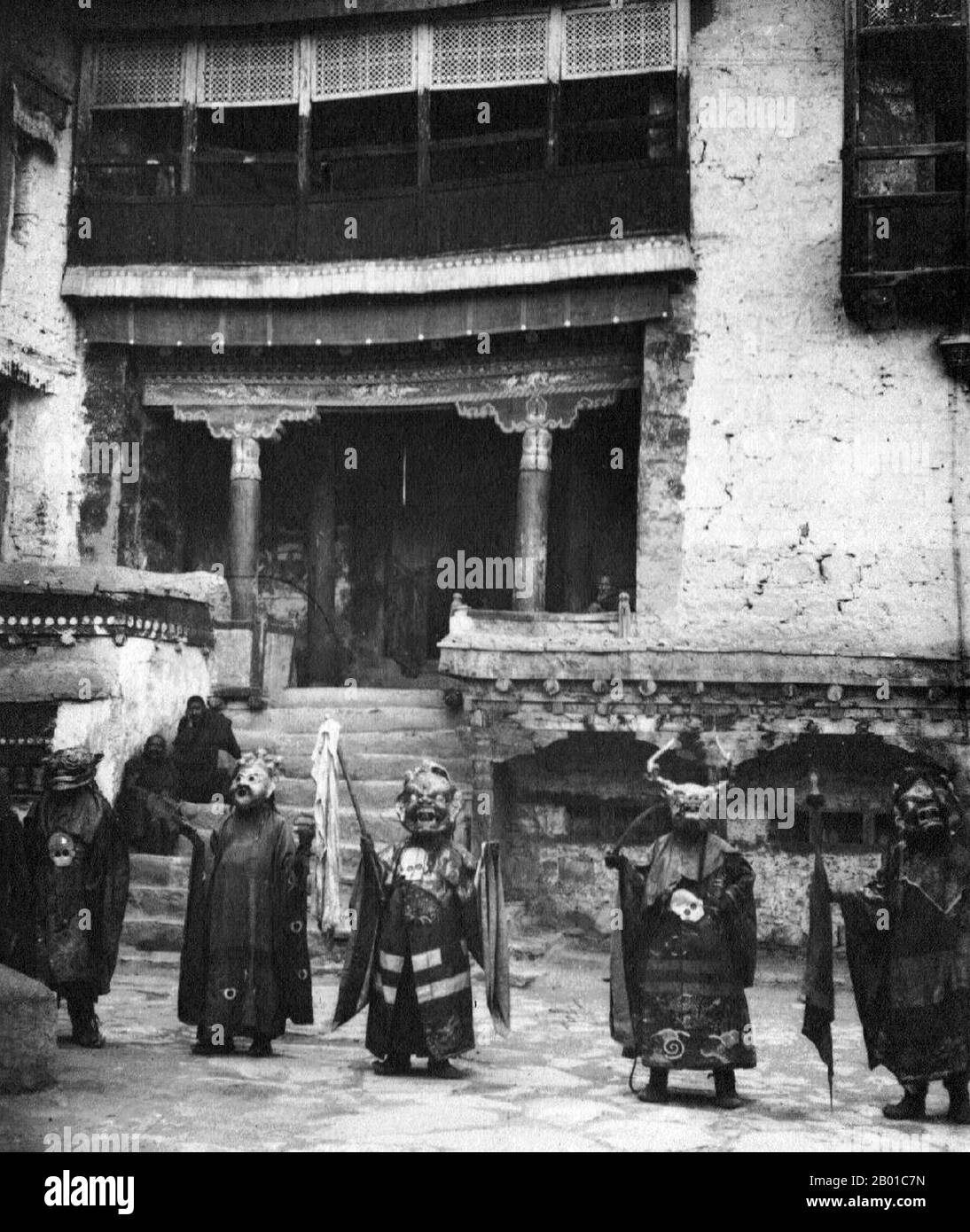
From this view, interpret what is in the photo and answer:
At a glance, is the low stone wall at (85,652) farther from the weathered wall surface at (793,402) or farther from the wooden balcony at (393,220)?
the weathered wall surface at (793,402)

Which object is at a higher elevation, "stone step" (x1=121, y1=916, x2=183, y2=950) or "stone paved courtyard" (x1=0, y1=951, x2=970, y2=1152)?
"stone step" (x1=121, y1=916, x2=183, y2=950)

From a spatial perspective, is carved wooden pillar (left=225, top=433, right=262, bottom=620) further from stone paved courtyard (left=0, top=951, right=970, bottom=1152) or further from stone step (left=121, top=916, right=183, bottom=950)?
stone paved courtyard (left=0, top=951, right=970, bottom=1152)

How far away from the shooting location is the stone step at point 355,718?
13.0 meters

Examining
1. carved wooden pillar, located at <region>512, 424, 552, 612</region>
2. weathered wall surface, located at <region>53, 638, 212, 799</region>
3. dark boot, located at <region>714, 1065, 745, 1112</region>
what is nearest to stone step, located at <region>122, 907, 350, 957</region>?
weathered wall surface, located at <region>53, 638, 212, 799</region>

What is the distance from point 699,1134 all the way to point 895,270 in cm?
965

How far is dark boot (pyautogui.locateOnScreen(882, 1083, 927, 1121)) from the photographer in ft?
21.1

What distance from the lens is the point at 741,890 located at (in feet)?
22.1

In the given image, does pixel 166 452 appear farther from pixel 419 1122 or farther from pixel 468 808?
pixel 419 1122

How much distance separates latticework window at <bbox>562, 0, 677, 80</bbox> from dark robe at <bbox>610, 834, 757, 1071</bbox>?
1011 centimetres

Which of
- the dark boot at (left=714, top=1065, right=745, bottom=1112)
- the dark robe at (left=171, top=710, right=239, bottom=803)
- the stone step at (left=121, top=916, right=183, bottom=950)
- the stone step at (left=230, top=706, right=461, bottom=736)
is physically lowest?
the dark boot at (left=714, top=1065, right=745, bottom=1112)

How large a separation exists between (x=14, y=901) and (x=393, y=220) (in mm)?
9571

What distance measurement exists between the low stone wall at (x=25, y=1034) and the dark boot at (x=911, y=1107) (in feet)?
12.2

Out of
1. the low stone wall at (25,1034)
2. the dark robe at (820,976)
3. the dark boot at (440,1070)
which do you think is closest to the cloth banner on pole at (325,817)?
the dark boot at (440,1070)

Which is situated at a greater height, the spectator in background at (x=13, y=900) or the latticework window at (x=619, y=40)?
the latticework window at (x=619, y=40)
